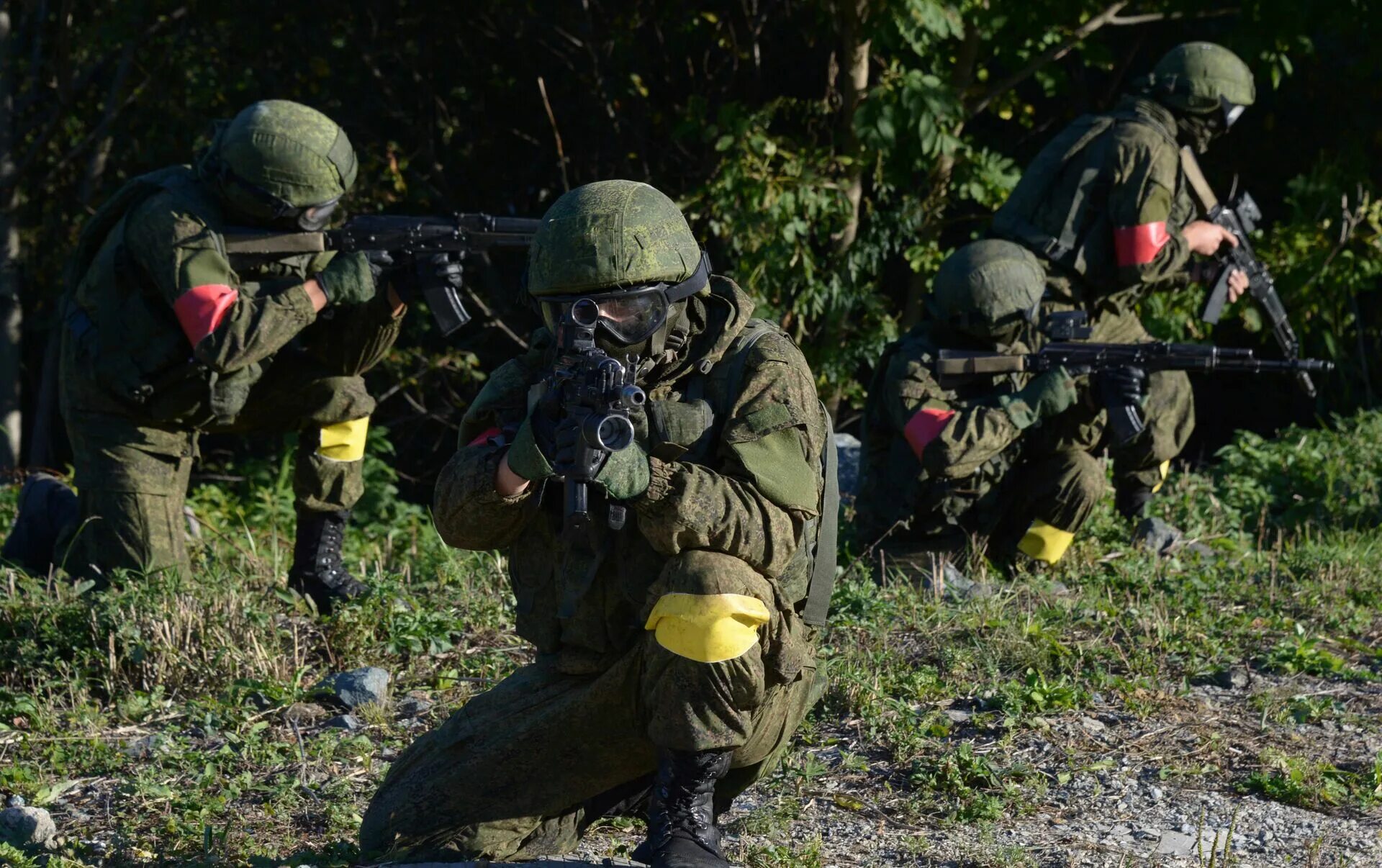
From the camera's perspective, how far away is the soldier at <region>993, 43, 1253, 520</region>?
6.77 metres

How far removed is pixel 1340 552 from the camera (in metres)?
6.11

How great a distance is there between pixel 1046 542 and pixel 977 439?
2.28ft

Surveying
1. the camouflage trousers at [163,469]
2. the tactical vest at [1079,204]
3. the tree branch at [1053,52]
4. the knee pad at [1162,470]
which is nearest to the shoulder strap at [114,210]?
the camouflage trousers at [163,469]

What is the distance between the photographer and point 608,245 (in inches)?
133

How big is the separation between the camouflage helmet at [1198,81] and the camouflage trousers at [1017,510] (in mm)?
1687

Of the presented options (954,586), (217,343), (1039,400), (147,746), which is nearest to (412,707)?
(147,746)

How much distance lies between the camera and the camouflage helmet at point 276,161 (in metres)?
5.50

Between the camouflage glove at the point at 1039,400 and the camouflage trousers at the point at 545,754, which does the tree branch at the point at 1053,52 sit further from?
the camouflage trousers at the point at 545,754

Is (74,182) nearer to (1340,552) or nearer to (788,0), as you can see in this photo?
(788,0)

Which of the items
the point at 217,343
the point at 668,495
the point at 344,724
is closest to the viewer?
the point at 668,495

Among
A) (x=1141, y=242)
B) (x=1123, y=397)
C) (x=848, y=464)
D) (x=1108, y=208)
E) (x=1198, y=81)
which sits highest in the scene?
(x=1198, y=81)

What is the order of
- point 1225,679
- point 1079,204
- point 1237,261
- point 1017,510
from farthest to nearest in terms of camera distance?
1. point 1237,261
2. point 1079,204
3. point 1017,510
4. point 1225,679

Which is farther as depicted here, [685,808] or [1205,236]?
[1205,236]

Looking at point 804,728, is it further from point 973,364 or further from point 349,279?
point 349,279
